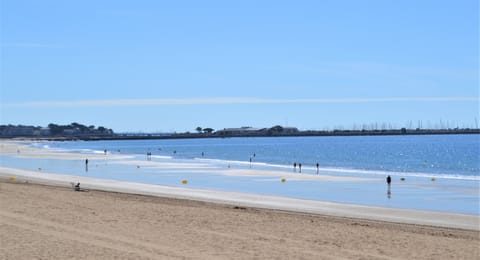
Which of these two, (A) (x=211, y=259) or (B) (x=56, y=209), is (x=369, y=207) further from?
(A) (x=211, y=259)

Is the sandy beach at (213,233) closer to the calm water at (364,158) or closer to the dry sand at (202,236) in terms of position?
the dry sand at (202,236)

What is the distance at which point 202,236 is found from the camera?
580 inches

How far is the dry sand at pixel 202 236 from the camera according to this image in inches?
494

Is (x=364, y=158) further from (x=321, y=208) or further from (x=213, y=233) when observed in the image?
(x=213, y=233)

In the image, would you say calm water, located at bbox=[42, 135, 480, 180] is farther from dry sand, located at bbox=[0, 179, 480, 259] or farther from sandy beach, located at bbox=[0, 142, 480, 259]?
dry sand, located at bbox=[0, 179, 480, 259]

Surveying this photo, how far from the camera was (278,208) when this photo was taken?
2472 cm

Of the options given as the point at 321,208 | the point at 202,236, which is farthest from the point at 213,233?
the point at 321,208

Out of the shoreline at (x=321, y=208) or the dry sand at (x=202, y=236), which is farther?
the shoreline at (x=321, y=208)

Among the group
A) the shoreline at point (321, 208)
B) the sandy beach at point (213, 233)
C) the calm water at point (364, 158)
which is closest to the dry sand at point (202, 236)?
the sandy beach at point (213, 233)

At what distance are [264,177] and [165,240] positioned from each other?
3200 centimetres

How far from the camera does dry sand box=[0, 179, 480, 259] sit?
12555 mm

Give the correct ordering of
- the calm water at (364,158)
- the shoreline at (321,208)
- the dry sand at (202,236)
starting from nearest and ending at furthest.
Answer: the dry sand at (202,236) → the shoreline at (321,208) → the calm water at (364,158)

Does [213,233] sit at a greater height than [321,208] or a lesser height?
greater

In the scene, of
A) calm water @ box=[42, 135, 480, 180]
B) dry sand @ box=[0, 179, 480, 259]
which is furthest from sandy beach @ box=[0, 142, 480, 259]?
calm water @ box=[42, 135, 480, 180]
